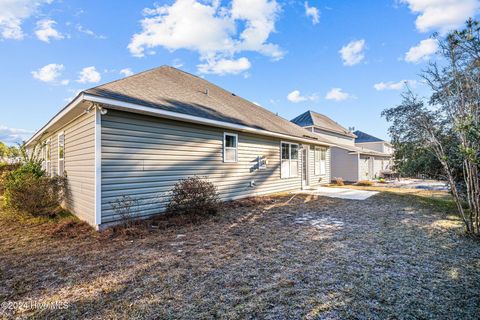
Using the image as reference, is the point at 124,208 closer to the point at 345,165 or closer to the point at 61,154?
the point at 61,154

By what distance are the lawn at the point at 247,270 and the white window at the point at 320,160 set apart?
8229 millimetres

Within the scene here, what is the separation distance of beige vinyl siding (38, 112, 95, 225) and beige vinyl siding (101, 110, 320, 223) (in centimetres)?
39

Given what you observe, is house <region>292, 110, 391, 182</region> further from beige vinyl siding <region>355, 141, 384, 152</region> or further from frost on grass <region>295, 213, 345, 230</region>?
frost on grass <region>295, 213, 345, 230</region>

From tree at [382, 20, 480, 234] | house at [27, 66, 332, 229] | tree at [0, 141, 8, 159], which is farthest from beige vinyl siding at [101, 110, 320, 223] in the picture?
tree at [0, 141, 8, 159]

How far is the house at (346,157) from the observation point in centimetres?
1878

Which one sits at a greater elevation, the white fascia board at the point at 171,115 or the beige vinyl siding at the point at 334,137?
the beige vinyl siding at the point at 334,137

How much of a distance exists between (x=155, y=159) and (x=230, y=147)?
2.92 m

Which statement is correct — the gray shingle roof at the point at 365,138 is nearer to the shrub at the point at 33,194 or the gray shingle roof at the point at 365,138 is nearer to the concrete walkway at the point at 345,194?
the concrete walkway at the point at 345,194

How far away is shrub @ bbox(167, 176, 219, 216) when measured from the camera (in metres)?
5.98

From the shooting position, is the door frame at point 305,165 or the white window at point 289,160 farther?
the door frame at point 305,165

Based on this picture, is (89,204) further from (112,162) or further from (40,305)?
(40,305)

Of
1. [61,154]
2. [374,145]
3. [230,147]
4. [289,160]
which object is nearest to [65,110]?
[61,154]

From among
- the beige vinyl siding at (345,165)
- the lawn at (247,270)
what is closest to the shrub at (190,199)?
the lawn at (247,270)

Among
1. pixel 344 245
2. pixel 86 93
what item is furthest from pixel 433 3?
pixel 86 93
